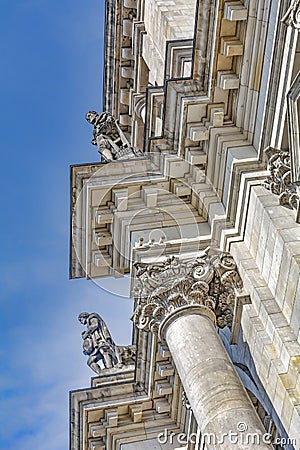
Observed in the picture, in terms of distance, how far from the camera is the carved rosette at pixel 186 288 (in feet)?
52.6

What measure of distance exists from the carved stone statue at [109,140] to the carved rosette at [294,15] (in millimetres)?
5619

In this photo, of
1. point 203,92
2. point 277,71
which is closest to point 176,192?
point 203,92

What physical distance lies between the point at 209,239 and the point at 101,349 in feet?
24.1

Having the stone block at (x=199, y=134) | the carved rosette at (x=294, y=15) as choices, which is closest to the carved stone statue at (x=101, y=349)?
the stone block at (x=199, y=134)

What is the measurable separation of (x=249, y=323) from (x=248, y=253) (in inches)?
66.7

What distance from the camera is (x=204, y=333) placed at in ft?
49.5

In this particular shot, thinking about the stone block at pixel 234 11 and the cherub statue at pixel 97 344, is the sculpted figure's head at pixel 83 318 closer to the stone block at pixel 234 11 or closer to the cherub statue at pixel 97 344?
the cherub statue at pixel 97 344

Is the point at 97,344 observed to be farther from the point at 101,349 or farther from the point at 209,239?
the point at 209,239

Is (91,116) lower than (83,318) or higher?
higher

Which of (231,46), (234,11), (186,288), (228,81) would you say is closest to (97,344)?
(186,288)

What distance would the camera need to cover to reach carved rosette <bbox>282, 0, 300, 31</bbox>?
15.1 metres

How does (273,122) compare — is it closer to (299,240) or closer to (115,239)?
(299,240)

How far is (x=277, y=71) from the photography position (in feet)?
52.9

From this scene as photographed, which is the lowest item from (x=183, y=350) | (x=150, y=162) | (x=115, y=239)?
(x=183, y=350)
